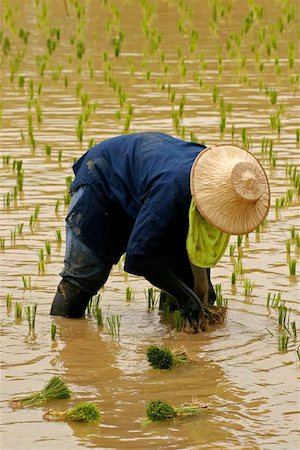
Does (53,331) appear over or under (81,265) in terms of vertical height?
under

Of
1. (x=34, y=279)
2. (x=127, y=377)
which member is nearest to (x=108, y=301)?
(x=34, y=279)

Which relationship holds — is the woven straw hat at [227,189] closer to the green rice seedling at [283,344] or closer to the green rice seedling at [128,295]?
the green rice seedling at [283,344]

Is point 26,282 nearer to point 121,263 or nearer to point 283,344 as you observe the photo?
point 121,263

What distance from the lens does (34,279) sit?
5.92m

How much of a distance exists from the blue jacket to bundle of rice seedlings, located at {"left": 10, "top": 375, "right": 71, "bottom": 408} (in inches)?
28.0

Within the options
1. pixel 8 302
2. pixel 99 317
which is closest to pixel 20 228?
pixel 8 302

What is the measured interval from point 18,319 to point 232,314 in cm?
97

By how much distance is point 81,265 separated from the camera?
17.2 ft

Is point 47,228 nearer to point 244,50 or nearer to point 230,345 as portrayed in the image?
point 230,345

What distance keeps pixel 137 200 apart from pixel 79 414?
1.14 m

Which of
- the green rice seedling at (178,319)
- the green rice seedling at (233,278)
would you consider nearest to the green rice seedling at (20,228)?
the green rice seedling at (233,278)

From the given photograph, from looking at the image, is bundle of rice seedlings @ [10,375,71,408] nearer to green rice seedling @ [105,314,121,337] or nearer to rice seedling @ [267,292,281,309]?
green rice seedling @ [105,314,121,337]

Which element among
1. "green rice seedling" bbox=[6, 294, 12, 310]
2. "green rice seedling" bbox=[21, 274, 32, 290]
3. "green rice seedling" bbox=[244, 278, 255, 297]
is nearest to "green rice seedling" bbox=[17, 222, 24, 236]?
"green rice seedling" bbox=[21, 274, 32, 290]

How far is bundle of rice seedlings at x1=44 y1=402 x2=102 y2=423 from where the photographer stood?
4.10 metres
